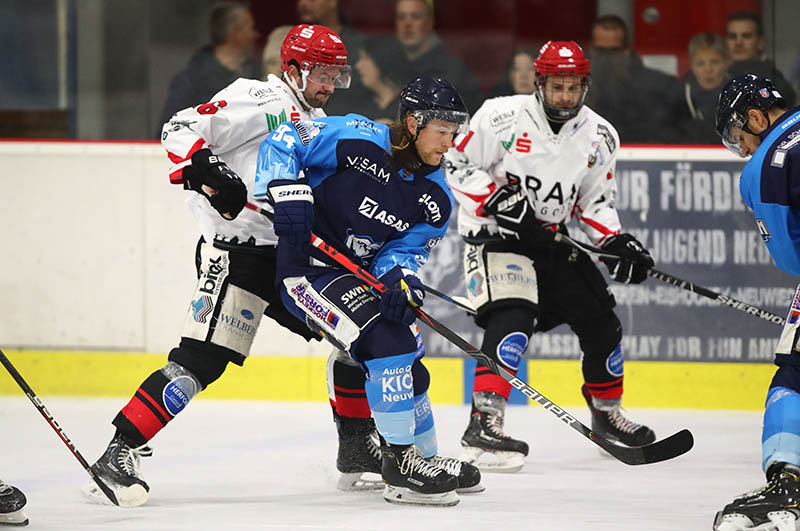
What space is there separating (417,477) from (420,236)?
0.66m

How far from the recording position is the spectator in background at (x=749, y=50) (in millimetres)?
5109

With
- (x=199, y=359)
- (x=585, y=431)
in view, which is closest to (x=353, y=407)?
(x=199, y=359)

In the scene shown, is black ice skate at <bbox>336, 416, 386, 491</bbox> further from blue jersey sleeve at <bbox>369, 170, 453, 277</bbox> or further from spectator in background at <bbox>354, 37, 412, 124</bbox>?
spectator in background at <bbox>354, 37, 412, 124</bbox>

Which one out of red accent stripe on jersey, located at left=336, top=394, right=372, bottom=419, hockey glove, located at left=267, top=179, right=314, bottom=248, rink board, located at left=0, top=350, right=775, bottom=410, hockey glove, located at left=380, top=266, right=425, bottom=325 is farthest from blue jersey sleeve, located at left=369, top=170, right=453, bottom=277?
rink board, located at left=0, top=350, right=775, bottom=410

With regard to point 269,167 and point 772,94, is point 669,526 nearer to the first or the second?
point 772,94

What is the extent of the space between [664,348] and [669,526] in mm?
2060

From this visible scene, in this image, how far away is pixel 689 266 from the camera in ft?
16.6

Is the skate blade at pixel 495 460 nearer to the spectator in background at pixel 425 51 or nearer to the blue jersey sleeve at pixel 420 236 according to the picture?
the blue jersey sleeve at pixel 420 236

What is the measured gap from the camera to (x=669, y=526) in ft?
10.1

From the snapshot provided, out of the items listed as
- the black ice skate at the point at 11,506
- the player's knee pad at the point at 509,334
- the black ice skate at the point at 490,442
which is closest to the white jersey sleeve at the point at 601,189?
the player's knee pad at the point at 509,334

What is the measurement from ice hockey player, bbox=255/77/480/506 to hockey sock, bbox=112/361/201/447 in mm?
375

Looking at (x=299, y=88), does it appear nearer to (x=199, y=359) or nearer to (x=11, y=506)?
(x=199, y=359)

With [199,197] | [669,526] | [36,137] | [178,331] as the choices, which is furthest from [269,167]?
[36,137]

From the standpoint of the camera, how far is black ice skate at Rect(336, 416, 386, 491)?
3.52 metres
